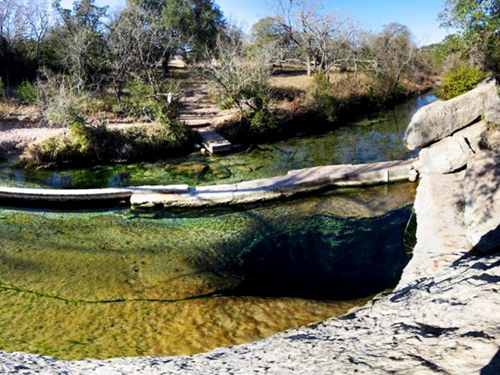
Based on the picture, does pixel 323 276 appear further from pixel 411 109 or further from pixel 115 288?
pixel 411 109

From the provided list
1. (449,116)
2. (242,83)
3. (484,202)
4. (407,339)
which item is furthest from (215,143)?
(407,339)

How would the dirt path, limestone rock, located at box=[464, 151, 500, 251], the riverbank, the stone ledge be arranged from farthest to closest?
the dirt path, the riverbank, the stone ledge, limestone rock, located at box=[464, 151, 500, 251]

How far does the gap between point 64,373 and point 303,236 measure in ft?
18.3

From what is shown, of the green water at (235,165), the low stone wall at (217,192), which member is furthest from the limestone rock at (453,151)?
the green water at (235,165)

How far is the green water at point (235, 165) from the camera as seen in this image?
39.7ft

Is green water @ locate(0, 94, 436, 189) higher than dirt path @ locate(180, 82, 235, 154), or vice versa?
dirt path @ locate(180, 82, 235, 154)

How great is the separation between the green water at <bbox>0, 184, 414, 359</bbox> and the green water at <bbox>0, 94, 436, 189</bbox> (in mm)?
2407

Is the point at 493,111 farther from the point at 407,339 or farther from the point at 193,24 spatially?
the point at 193,24

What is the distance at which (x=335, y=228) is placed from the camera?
27.6 feet

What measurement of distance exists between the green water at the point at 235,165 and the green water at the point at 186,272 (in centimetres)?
241

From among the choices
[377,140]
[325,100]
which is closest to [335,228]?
[377,140]

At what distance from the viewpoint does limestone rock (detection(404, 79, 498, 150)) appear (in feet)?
33.4

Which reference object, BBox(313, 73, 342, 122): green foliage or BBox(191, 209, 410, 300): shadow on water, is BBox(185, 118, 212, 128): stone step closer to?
BBox(313, 73, 342, 122): green foliage

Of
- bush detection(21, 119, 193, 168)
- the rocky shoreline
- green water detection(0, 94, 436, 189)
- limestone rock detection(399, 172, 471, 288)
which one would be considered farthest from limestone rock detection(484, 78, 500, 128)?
bush detection(21, 119, 193, 168)
